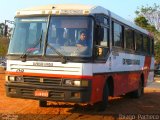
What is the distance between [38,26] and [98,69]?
2125mm

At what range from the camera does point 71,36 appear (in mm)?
11961

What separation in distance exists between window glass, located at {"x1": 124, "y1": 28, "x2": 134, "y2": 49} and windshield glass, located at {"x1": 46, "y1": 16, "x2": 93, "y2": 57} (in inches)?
180

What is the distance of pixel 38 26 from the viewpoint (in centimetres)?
1229

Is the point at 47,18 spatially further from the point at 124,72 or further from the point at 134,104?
the point at 134,104

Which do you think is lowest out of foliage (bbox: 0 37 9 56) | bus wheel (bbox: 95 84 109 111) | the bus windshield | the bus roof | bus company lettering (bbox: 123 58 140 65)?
bus wheel (bbox: 95 84 109 111)

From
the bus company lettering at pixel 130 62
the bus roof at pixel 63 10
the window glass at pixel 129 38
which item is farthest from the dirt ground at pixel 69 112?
the bus roof at pixel 63 10

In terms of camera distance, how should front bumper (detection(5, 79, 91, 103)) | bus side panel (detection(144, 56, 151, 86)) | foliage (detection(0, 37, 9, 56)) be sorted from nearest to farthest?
1. front bumper (detection(5, 79, 91, 103))
2. foliage (detection(0, 37, 9, 56))
3. bus side panel (detection(144, 56, 151, 86))

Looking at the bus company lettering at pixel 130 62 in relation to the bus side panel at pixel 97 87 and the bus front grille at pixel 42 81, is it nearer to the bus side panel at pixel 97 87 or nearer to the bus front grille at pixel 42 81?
the bus side panel at pixel 97 87

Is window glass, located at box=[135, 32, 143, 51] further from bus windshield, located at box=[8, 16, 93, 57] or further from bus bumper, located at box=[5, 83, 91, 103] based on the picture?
bus bumper, located at box=[5, 83, 91, 103]

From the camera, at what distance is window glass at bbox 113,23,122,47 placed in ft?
47.6

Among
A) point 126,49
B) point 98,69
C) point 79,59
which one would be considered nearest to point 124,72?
point 126,49

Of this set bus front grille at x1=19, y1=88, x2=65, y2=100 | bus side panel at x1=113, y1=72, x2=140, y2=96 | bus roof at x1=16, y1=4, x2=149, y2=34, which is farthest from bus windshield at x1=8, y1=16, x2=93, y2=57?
bus side panel at x1=113, y1=72, x2=140, y2=96

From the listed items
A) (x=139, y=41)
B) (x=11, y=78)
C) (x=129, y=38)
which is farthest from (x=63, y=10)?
(x=139, y=41)

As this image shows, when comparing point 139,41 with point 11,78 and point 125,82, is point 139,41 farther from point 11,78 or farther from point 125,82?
point 11,78
